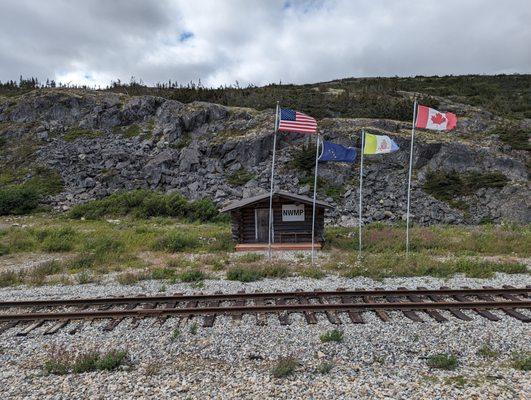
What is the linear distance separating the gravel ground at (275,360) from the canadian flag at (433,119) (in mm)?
8356

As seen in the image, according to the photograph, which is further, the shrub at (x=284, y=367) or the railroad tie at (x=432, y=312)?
the railroad tie at (x=432, y=312)

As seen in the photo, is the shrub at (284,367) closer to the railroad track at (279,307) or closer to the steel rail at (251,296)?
the railroad track at (279,307)

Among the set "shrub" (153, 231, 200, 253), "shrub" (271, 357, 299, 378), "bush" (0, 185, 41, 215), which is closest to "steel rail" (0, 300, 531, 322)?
"shrub" (271, 357, 299, 378)

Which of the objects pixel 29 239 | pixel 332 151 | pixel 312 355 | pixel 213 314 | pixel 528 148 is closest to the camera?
pixel 312 355

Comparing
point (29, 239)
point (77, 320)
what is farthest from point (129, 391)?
point (29, 239)

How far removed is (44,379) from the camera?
20.5 ft

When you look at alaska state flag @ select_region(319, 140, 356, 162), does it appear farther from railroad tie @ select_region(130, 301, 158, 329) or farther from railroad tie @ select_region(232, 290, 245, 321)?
railroad tie @ select_region(130, 301, 158, 329)

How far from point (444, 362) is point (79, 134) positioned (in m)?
51.1

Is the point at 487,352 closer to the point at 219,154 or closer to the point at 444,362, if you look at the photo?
the point at 444,362

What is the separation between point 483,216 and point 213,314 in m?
29.4

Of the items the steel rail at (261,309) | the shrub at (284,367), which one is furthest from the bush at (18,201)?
the shrub at (284,367)

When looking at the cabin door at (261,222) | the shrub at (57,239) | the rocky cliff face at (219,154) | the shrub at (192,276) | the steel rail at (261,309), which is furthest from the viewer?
the rocky cliff face at (219,154)

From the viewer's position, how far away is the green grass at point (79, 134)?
47.7 m

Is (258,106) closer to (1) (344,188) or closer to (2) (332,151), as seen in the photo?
(1) (344,188)
